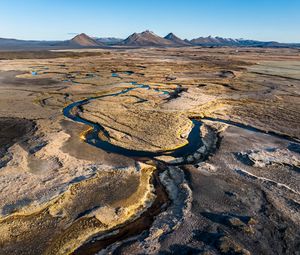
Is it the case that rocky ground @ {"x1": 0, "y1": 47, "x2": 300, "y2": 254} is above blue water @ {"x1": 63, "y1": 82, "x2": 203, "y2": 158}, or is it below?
above

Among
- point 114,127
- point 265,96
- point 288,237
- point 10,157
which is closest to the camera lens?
point 288,237

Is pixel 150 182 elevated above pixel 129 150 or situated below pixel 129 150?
above

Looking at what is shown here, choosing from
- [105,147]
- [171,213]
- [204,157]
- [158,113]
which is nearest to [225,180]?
[204,157]

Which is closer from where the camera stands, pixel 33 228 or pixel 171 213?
pixel 33 228

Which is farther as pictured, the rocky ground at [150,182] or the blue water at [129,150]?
the blue water at [129,150]

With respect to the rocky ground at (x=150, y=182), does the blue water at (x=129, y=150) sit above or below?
below

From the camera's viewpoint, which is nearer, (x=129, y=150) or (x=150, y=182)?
(x=150, y=182)

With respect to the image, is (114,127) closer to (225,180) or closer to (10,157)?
(10,157)

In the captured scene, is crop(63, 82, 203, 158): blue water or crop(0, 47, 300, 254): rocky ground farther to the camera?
crop(63, 82, 203, 158): blue water
